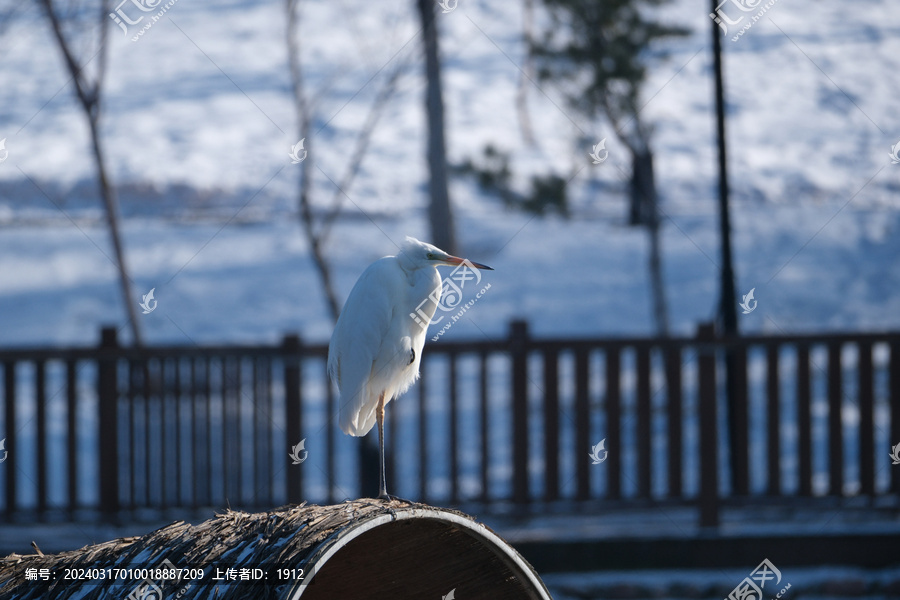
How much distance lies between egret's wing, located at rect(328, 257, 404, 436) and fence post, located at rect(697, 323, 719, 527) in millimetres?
2853

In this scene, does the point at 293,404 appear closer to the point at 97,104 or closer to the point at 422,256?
the point at 422,256

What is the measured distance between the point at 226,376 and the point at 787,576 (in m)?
3.94

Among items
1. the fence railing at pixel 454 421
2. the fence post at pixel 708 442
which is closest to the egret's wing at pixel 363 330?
the fence railing at pixel 454 421

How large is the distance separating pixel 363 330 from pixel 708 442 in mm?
3111

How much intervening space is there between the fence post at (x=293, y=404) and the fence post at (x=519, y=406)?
1472 mm

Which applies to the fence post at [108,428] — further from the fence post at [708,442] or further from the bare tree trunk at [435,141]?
the bare tree trunk at [435,141]

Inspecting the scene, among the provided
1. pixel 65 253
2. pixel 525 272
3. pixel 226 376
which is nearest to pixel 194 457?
pixel 226 376

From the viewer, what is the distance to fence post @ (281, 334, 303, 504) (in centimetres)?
584

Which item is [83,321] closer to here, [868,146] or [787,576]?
[787,576]

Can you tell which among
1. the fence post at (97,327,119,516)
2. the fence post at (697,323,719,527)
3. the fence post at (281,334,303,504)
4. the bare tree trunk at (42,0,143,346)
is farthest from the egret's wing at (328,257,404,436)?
the bare tree trunk at (42,0,143,346)

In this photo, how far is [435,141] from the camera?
10125 mm

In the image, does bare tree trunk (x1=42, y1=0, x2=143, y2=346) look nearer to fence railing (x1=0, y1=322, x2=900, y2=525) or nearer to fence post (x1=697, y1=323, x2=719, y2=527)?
fence railing (x1=0, y1=322, x2=900, y2=525)

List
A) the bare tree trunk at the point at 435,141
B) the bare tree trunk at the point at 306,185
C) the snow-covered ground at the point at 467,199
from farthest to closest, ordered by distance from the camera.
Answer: the snow-covered ground at the point at 467,199 → the bare tree trunk at the point at 435,141 → the bare tree trunk at the point at 306,185

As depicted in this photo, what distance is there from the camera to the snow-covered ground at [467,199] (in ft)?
58.7
